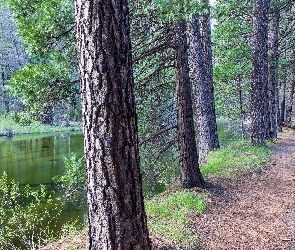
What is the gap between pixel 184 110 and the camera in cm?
641

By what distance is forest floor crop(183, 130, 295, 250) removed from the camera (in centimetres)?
474

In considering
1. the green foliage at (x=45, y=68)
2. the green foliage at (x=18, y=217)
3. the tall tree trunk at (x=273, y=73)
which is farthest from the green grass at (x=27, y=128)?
the green foliage at (x=45, y=68)

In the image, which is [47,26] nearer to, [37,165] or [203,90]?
[203,90]

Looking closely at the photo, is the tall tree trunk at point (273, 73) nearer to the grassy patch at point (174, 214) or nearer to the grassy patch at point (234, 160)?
the grassy patch at point (234, 160)

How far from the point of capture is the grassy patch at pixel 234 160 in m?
8.62

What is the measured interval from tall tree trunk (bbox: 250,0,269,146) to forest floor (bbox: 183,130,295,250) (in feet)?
9.14

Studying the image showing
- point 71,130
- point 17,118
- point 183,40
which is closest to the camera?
point 183,40

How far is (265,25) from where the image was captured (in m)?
11.3

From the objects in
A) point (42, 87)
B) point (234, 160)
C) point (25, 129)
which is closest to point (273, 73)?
point (234, 160)

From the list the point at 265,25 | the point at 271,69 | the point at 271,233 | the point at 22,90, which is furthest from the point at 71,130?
the point at 271,233

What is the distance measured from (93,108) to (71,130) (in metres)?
34.6

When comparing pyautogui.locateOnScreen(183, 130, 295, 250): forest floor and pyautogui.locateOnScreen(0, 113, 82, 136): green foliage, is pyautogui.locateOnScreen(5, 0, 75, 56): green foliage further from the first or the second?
pyautogui.locateOnScreen(0, 113, 82, 136): green foliage

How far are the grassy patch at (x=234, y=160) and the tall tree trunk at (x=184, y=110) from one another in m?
1.76

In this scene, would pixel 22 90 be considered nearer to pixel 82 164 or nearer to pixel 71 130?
pixel 82 164
